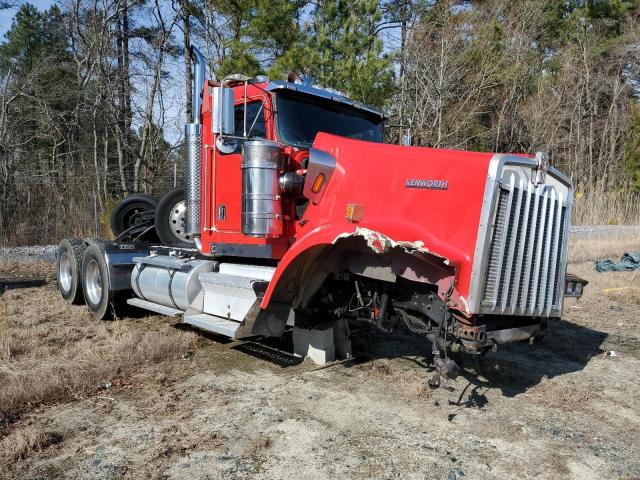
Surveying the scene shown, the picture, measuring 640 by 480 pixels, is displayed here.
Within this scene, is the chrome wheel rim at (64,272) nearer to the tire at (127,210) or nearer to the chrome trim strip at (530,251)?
the tire at (127,210)

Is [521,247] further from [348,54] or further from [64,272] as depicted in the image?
[348,54]

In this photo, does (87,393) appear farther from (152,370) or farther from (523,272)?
(523,272)

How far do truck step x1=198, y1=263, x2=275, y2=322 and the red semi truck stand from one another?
0.02 meters

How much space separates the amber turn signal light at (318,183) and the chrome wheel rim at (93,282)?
4.31 meters

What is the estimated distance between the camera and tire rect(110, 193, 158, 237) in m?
8.44

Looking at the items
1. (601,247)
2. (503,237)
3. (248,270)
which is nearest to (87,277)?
(248,270)

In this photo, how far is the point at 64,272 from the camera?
27.9ft

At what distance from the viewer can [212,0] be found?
16078 millimetres

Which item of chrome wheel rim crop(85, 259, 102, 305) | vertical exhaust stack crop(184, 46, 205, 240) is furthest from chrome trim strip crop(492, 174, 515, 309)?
chrome wheel rim crop(85, 259, 102, 305)

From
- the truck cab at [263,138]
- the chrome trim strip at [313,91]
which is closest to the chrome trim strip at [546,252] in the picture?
the truck cab at [263,138]

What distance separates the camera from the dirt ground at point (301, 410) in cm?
336

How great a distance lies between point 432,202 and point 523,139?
19.0 meters

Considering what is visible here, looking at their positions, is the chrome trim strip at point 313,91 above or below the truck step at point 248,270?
above

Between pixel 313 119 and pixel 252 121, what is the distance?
603mm
